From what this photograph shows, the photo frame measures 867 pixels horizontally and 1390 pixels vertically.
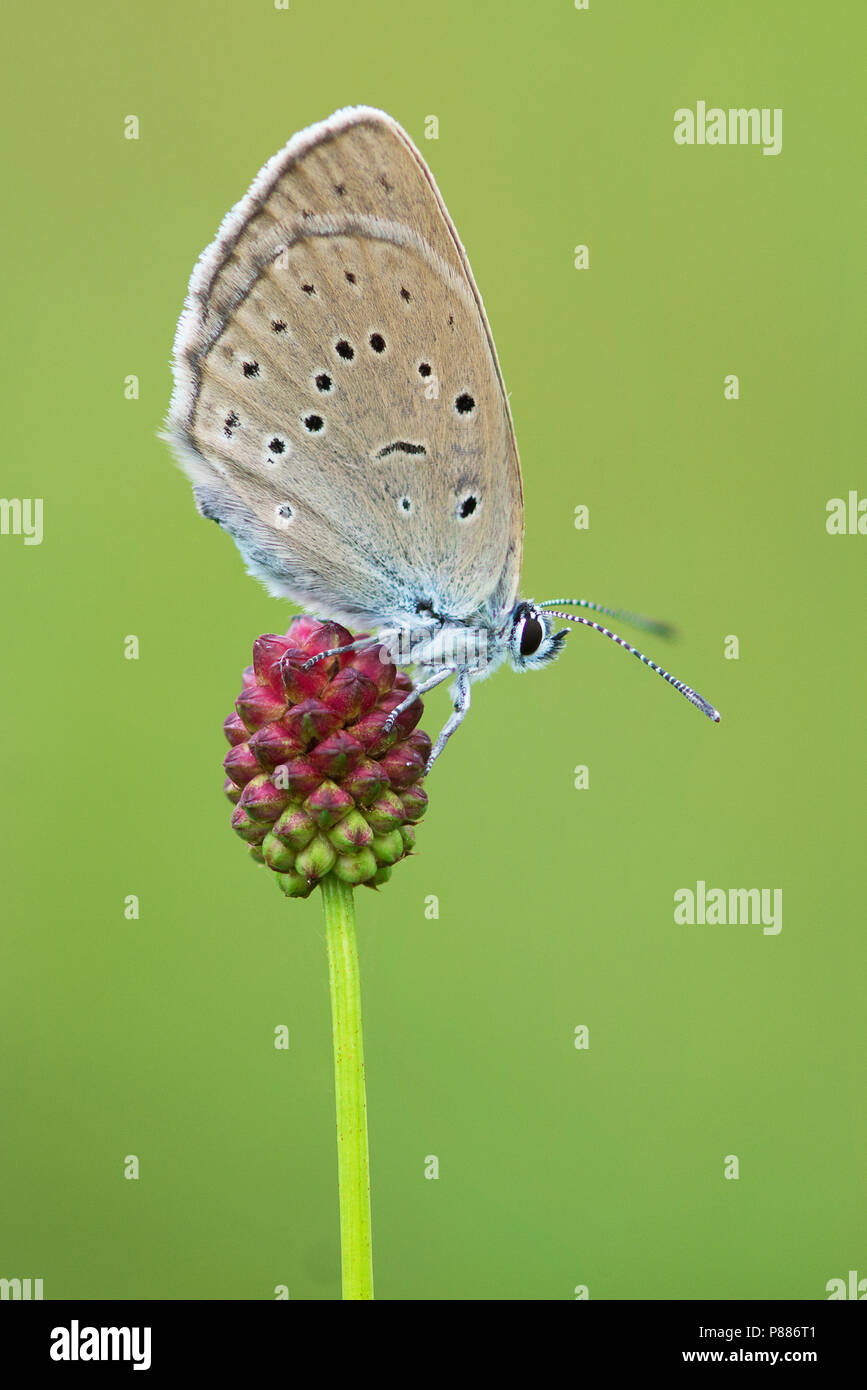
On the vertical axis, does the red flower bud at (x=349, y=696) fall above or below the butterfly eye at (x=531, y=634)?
below

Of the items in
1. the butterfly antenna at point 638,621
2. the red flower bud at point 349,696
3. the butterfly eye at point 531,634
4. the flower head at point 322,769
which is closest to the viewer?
the flower head at point 322,769

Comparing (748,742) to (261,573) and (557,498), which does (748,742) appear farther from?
(261,573)

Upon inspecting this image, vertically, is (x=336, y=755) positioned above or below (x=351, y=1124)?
above

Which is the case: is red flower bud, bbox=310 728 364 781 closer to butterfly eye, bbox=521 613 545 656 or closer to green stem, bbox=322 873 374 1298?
green stem, bbox=322 873 374 1298

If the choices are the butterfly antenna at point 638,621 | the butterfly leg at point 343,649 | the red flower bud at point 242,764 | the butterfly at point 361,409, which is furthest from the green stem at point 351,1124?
the butterfly antenna at point 638,621

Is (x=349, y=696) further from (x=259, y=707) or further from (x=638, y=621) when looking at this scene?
(x=638, y=621)

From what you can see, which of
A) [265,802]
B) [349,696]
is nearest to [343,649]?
[349,696]

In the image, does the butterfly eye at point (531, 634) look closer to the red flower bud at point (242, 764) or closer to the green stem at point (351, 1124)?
the red flower bud at point (242, 764)

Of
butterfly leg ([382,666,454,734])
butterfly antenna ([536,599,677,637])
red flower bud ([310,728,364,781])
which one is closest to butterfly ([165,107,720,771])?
butterfly leg ([382,666,454,734])
